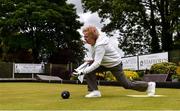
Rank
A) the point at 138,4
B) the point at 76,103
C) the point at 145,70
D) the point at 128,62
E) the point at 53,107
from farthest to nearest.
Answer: the point at 138,4
the point at 128,62
the point at 145,70
the point at 76,103
the point at 53,107

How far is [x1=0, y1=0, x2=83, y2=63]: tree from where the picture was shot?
5219 cm

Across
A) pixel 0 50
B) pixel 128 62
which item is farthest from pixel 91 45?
pixel 0 50

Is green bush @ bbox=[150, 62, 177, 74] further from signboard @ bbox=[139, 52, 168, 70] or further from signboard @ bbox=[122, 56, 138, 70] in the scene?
signboard @ bbox=[122, 56, 138, 70]

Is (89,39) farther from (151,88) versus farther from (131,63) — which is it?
(131,63)

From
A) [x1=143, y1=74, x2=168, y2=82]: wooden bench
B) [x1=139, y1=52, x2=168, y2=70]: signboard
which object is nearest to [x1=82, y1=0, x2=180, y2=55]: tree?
[x1=139, y1=52, x2=168, y2=70]: signboard

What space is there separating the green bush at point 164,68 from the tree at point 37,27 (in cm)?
2877

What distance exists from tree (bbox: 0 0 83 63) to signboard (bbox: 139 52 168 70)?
25.4 metres

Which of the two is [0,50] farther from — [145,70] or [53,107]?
[53,107]

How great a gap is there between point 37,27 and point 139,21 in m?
15.4

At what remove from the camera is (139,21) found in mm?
42031

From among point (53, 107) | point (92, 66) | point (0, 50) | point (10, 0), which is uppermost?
point (10, 0)

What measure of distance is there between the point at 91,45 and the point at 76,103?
65.9 inches

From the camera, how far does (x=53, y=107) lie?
850 cm

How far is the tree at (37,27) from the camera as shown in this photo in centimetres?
5219
